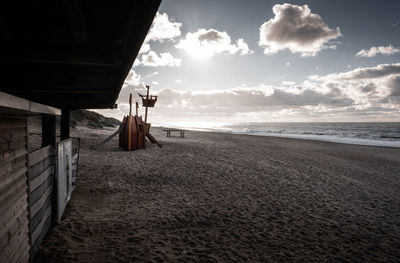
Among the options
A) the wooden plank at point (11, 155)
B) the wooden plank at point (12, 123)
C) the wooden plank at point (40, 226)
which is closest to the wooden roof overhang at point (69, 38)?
the wooden plank at point (12, 123)

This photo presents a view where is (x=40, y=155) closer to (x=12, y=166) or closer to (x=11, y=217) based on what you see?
(x=12, y=166)

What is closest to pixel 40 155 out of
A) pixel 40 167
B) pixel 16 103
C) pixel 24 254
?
pixel 40 167

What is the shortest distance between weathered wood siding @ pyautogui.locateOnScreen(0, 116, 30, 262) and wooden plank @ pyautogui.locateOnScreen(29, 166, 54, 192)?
249 millimetres

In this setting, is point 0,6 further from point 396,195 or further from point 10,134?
point 396,195

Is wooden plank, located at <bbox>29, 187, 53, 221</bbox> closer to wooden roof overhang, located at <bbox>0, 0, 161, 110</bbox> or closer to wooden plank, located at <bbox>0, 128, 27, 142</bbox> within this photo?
wooden plank, located at <bbox>0, 128, 27, 142</bbox>

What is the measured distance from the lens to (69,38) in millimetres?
2695

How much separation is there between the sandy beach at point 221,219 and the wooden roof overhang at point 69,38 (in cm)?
296

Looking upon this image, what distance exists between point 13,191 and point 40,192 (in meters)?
1.11

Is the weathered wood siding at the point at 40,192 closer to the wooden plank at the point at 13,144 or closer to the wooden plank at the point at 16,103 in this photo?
the wooden plank at the point at 13,144

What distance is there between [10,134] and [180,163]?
853 cm

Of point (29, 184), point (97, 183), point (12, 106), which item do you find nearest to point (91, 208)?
point (97, 183)

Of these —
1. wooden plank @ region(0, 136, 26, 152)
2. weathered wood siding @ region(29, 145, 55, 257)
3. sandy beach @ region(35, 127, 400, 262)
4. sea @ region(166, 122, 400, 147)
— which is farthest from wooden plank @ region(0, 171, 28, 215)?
sea @ region(166, 122, 400, 147)

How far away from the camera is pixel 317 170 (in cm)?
1074

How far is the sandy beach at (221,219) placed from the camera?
363 cm
